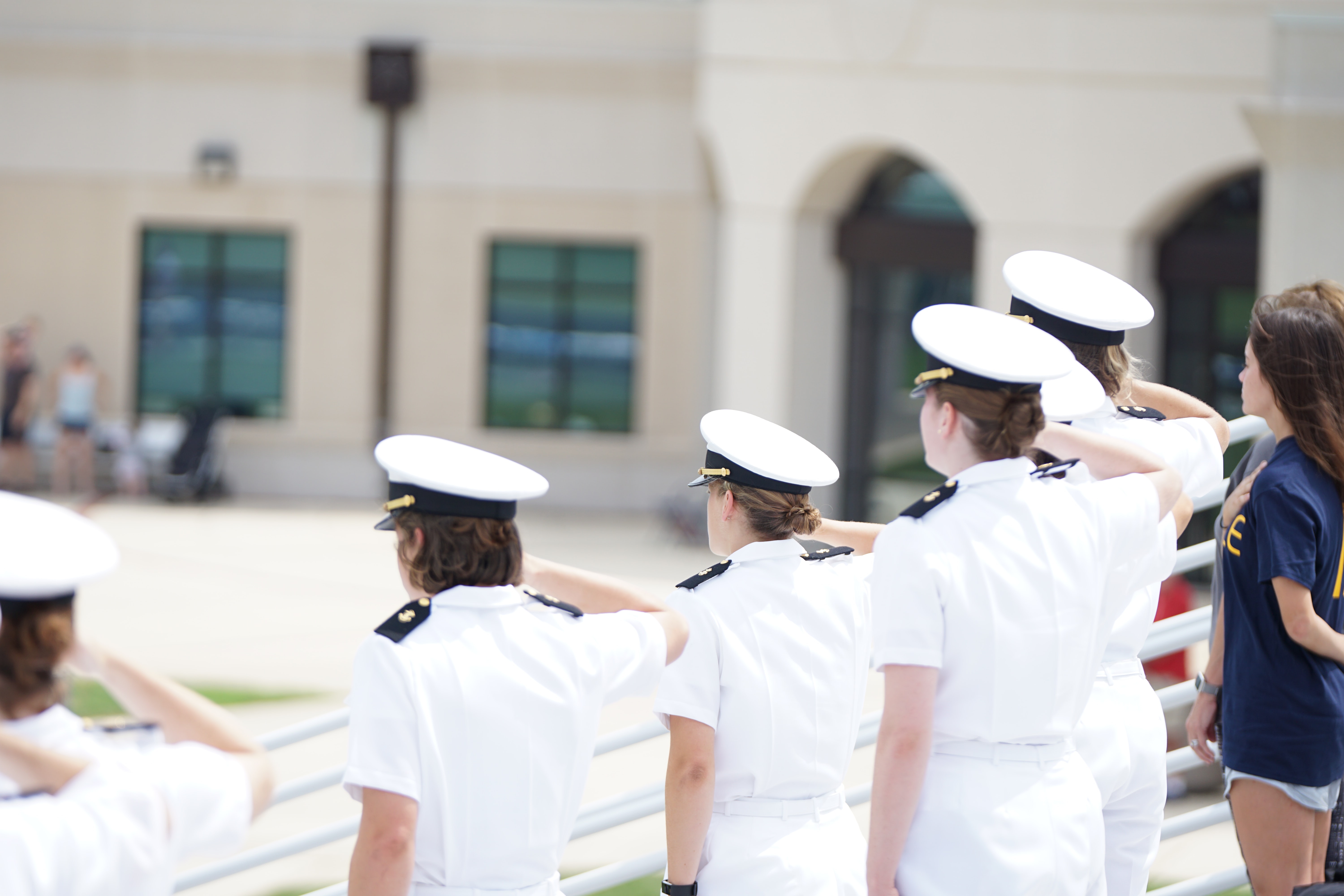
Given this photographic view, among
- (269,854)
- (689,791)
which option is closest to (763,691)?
(689,791)

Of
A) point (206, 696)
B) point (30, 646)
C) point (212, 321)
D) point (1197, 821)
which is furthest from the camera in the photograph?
point (212, 321)

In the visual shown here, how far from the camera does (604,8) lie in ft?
59.8

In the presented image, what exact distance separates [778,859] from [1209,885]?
118cm

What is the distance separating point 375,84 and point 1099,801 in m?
17.0

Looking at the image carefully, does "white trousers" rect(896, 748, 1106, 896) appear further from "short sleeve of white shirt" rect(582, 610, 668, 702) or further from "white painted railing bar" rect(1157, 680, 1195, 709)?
"white painted railing bar" rect(1157, 680, 1195, 709)

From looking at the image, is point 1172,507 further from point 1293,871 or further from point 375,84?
point 375,84

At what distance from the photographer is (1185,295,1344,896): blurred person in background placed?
3033 mm

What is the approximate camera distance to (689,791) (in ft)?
9.46

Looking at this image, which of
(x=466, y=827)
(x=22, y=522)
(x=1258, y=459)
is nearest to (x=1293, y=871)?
(x=1258, y=459)

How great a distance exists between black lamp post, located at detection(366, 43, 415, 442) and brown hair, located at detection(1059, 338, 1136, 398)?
16130mm

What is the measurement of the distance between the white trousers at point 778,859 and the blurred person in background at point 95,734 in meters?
1.07

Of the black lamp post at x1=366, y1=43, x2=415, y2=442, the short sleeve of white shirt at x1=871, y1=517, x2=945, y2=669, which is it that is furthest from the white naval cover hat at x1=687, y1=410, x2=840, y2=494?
the black lamp post at x1=366, y1=43, x2=415, y2=442

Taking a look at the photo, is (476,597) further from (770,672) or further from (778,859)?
(778,859)

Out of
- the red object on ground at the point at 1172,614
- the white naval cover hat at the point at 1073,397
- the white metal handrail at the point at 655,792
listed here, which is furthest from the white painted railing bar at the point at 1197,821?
the red object on ground at the point at 1172,614
